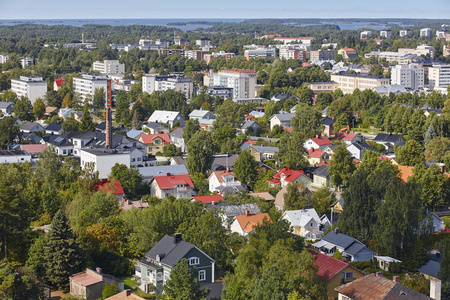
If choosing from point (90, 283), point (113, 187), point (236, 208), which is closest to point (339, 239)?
point (236, 208)

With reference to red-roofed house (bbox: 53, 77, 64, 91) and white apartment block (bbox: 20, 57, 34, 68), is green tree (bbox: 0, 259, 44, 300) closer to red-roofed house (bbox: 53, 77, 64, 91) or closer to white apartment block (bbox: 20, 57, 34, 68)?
red-roofed house (bbox: 53, 77, 64, 91)

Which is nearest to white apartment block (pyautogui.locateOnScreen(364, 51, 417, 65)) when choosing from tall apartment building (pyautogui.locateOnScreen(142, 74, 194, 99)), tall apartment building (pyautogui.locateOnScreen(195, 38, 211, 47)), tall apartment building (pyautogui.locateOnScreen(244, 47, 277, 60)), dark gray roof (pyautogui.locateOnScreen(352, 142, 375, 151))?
tall apartment building (pyautogui.locateOnScreen(244, 47, 277, 60))

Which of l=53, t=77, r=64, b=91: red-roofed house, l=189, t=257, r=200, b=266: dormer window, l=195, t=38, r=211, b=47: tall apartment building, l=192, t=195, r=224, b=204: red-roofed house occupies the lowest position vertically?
l=192, t=195, r=224, b=204: red-roofed house

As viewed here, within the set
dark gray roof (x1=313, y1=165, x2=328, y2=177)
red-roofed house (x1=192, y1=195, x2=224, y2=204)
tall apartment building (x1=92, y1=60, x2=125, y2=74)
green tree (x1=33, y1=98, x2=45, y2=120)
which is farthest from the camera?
tall apartment building (x1=92, y1=60, x2=125, y2=74)

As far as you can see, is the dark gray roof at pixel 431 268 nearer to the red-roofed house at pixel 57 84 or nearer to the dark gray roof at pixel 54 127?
the dark gray roof at pixel 54 127

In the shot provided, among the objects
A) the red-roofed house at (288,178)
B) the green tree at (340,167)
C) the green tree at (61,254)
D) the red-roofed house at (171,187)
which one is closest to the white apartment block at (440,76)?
the red-roofed house at (288,178)

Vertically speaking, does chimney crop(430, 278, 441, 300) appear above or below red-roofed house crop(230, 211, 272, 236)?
above
